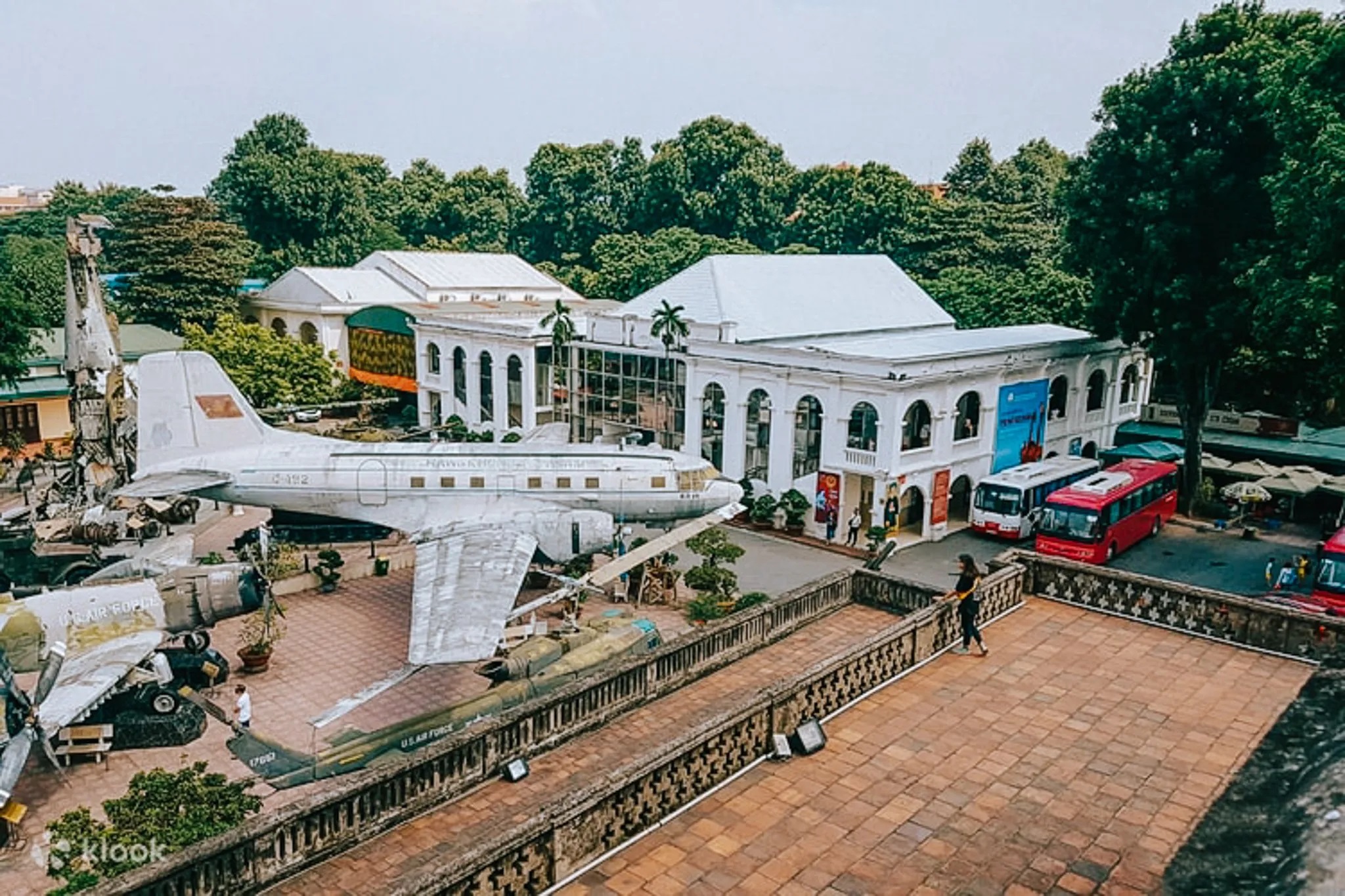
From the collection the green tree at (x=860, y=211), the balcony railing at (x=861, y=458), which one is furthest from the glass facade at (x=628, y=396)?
the green tree at (x=860, y=211)

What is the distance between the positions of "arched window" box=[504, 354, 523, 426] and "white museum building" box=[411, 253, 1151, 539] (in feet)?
0.26

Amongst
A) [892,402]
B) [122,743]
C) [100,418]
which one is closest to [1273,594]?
[892,402]

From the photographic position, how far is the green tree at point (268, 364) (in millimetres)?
49844

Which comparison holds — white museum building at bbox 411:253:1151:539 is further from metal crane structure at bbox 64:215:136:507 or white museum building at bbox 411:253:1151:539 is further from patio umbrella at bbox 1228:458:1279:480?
metal crane structure at bbox 64:215:136:507

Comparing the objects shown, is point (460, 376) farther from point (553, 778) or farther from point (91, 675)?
point (553, 778)

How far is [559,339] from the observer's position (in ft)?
143

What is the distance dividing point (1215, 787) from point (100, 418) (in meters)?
32.2

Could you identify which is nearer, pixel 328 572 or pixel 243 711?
pixel 243 711

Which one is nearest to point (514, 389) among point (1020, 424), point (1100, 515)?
point (1020, 424)

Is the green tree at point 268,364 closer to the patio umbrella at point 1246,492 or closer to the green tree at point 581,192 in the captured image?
the green tree at point 581,192

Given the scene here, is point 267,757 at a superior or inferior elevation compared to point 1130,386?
inferior

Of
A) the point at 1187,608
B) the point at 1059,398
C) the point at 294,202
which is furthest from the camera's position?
the point at 294,202

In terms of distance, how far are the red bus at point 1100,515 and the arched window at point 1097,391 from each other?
900cm

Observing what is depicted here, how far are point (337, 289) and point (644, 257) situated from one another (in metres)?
22.3
